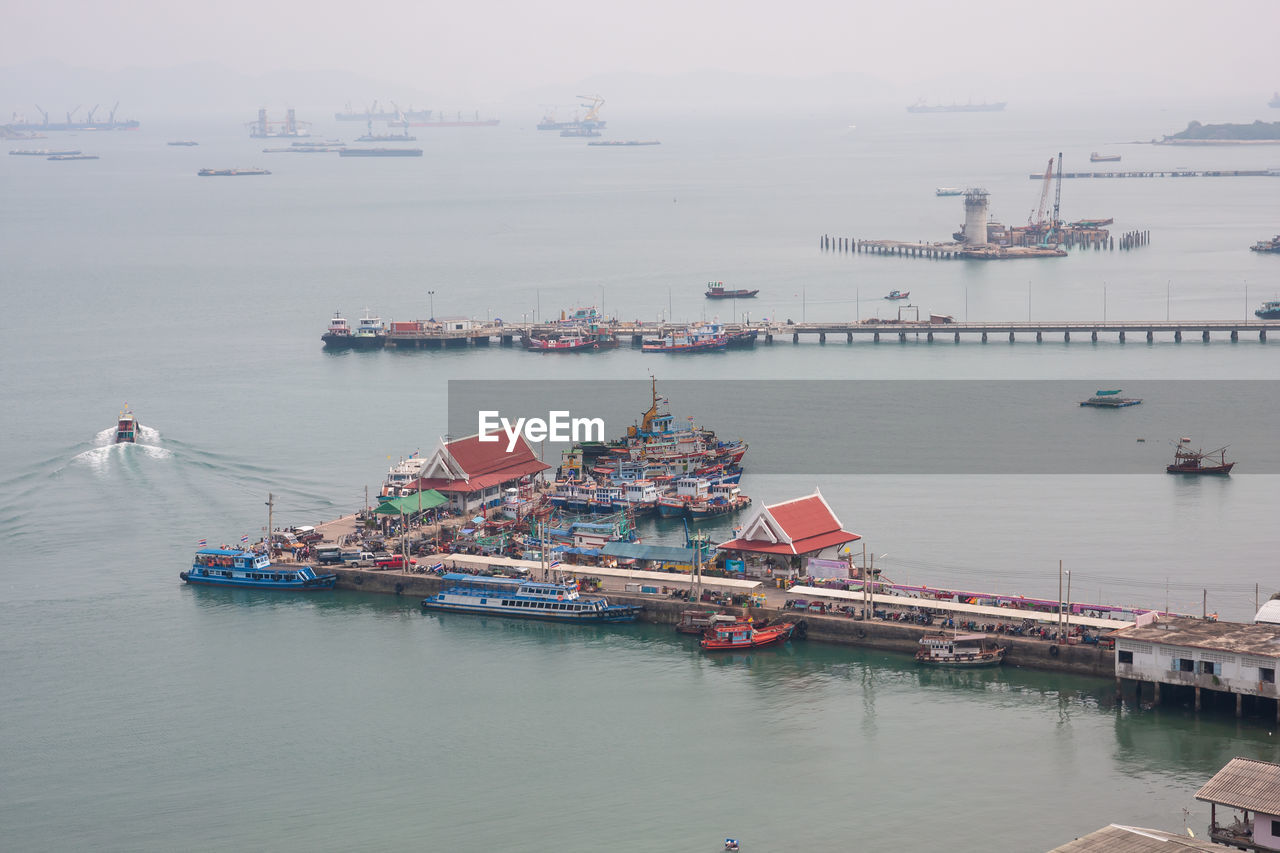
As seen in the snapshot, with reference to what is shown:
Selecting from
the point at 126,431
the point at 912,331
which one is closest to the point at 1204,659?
the point at 126,431

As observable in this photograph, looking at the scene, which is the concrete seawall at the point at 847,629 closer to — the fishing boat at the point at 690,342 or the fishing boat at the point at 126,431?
the fishing boat at the point at 126,431

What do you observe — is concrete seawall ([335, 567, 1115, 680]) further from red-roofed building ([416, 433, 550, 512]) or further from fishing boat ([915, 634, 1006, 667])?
red-roofed building ([416, 433, 550, 512])

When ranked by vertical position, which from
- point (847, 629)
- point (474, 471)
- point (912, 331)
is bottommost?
point (847, 629)

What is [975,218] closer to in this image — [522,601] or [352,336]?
[352,336]

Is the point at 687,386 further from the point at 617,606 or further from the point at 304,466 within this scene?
the point at 617,606

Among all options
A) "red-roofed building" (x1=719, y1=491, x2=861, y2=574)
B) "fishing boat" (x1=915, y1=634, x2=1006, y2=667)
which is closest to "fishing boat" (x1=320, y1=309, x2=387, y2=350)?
"red-roofed building" (x1=719, y1=491, x2=861, y2=574)

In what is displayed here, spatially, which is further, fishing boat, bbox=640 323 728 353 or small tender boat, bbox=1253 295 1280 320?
small tender boat, bbox=1253 295 1280 320
